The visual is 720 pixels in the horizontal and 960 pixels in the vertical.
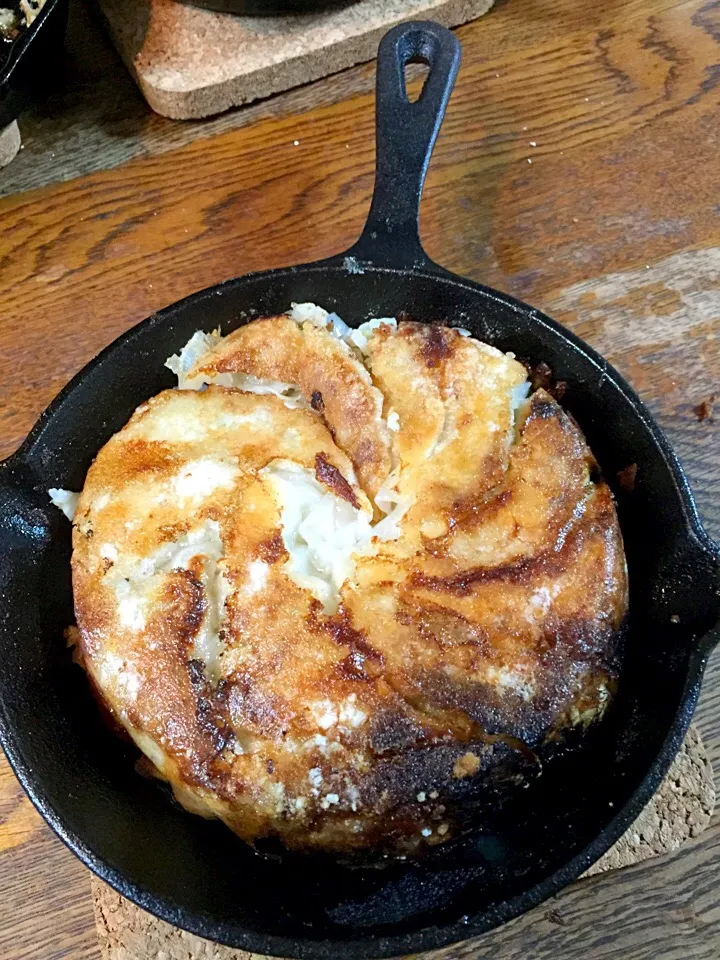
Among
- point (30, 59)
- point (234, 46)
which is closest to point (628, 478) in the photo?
point (234, 46)

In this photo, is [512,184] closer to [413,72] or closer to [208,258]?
[413,72]

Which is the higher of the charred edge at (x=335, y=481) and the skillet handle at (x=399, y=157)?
the skillet handle at (x=399, y=157)

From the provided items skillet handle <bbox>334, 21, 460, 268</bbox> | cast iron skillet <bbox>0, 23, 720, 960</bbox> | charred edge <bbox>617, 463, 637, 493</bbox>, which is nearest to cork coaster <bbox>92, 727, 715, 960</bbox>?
cast iron skillet <bbox>0, 23, 720, 960</bbox>

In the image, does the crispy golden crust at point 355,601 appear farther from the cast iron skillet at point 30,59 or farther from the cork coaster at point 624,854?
the cast iron skillet at point 30,59

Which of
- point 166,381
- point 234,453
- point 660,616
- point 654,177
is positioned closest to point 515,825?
point 660,616

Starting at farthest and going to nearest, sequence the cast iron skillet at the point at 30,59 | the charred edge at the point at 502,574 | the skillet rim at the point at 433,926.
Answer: the cast iron skillet at the point at 30,59 → the charred edge at the point at 502,574 → the skillet rim at the point at 433,926

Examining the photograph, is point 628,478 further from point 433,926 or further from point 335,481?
point 433,926

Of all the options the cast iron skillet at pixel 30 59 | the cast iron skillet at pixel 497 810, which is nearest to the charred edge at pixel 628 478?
the cast iron skillet at pixel 497 810
